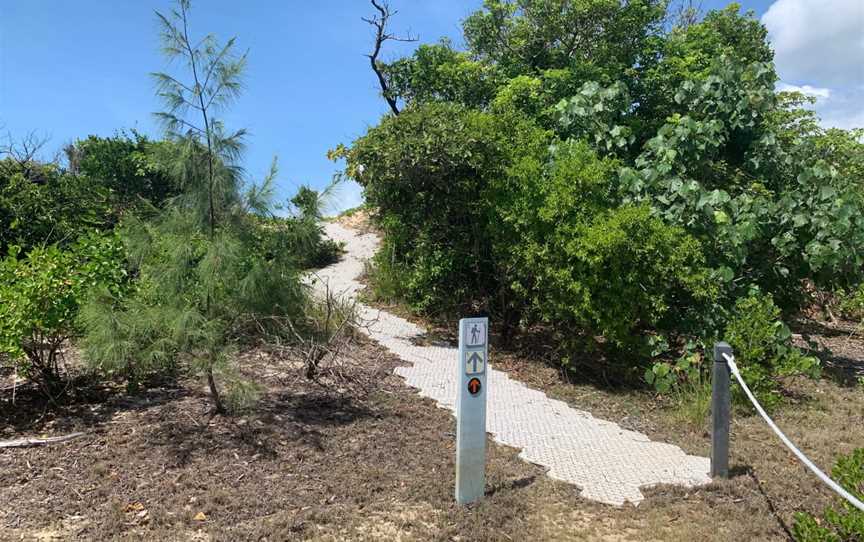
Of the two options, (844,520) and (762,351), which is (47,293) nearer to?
(844,520)

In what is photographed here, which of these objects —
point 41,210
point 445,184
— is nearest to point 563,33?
point 445,184

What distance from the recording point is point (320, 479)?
4.51 metres

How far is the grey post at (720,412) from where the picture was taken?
471 cm

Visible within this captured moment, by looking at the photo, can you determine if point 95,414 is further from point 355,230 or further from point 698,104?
point 355,230

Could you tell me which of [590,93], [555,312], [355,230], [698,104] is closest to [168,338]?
[555,312]

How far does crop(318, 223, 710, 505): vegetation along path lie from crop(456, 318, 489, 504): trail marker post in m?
0.94

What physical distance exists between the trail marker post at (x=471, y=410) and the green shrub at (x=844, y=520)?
182 cm

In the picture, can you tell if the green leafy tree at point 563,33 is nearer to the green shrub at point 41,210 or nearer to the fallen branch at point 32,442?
the green shrub at point 41,210

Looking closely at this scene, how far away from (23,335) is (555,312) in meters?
5.45

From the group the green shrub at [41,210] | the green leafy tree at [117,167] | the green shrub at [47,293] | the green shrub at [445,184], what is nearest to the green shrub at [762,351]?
the green shrub at [445,184]

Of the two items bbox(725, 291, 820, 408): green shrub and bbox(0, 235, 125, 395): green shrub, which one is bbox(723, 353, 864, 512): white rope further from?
bbox(0, 235, 125, 395): green shrub

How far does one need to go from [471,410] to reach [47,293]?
3.50 meters

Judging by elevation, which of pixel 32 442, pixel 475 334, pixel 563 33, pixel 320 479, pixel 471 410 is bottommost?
pixel 320 479

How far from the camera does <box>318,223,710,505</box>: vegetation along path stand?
483 cm
